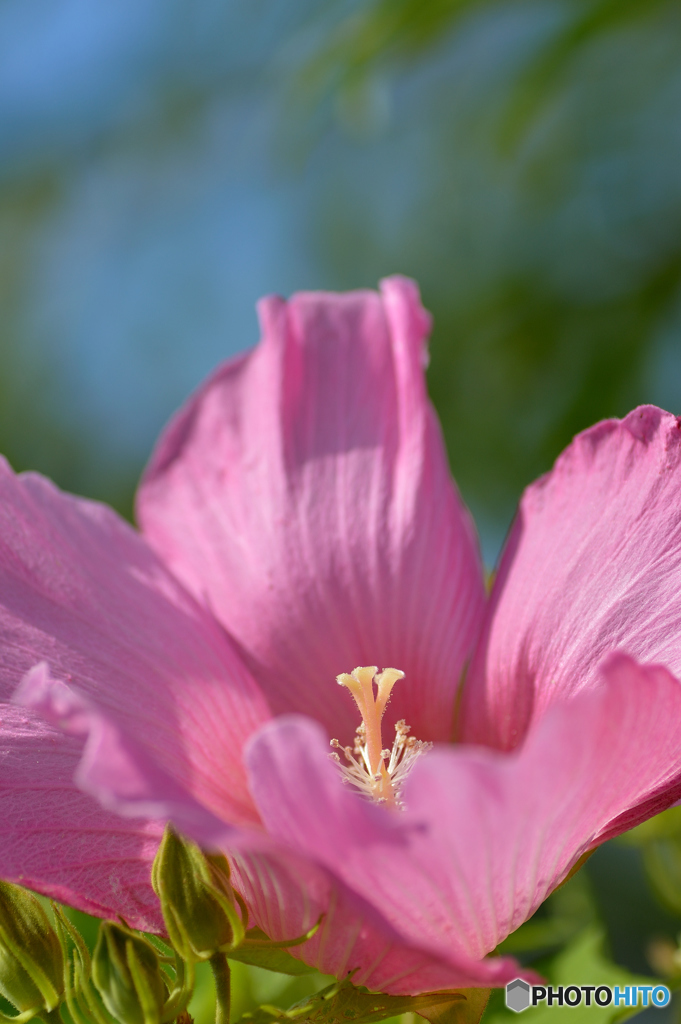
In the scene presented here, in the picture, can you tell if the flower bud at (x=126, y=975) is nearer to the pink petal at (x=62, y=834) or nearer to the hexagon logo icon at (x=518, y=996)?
the pink petal at (x=62, y=834)

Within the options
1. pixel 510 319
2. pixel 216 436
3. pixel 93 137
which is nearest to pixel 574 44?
pixel 510 319

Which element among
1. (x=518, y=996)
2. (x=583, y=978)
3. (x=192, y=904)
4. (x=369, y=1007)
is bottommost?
(x=583, y=978)

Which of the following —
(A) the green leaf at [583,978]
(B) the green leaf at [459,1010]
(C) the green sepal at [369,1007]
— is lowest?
(A) the green leaf at [583,978]

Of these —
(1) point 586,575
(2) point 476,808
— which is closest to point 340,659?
(1) point 586,575

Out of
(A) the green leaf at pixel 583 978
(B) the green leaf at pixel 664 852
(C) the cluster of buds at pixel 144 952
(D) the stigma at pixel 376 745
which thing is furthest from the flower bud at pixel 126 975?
(B) the green leaf at pixel 664 852

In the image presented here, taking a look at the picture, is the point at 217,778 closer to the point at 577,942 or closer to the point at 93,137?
the point at 577,942

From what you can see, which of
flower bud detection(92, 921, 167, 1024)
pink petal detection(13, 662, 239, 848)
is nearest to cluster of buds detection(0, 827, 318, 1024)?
flower bud detection(92, 921, 167, 1024)

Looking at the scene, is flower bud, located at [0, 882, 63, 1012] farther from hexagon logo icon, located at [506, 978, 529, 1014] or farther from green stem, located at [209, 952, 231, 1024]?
hexagon logo icon, located at [506, 978, 529, 1014]

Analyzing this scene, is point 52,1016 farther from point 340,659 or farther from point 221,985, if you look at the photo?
point 340,659
